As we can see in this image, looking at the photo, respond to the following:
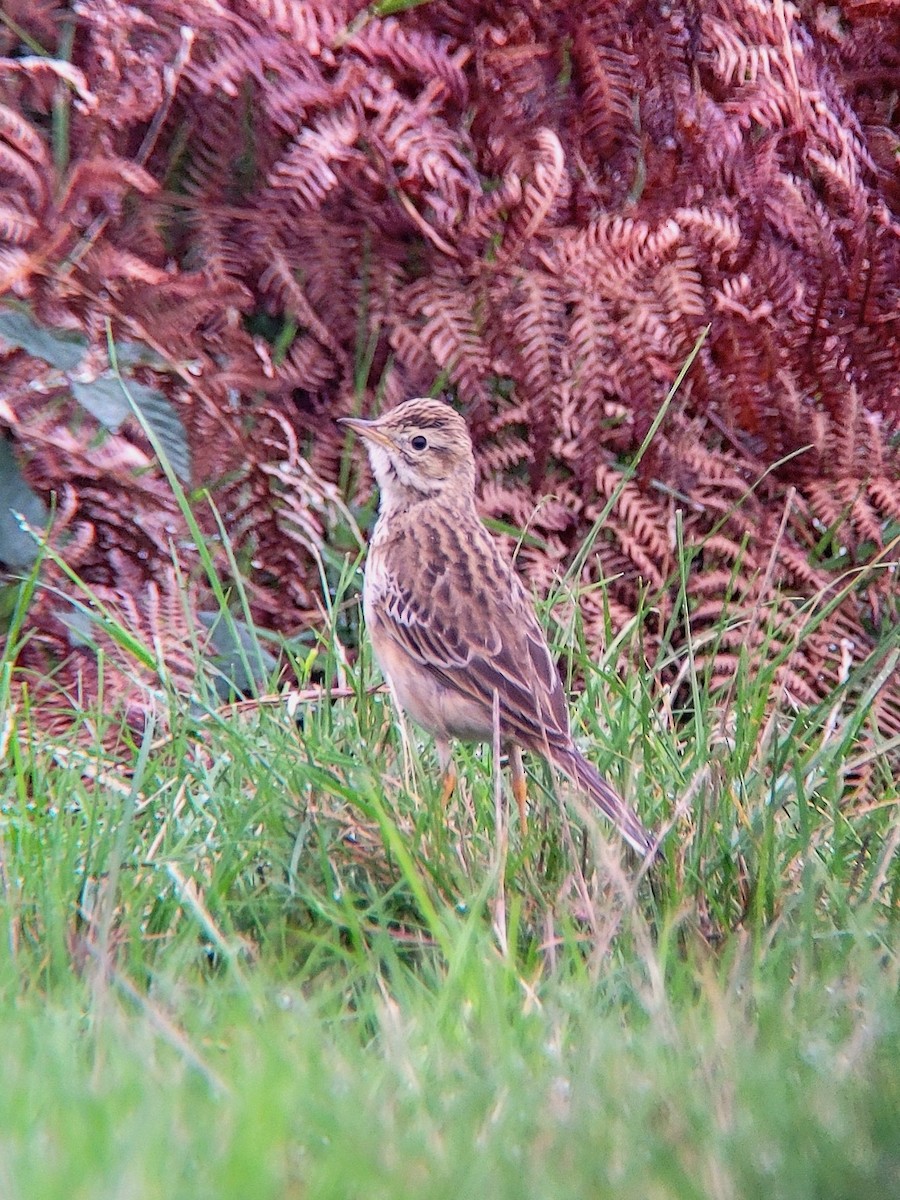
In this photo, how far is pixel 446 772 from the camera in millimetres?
4488

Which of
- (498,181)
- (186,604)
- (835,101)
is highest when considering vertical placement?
(835,101)

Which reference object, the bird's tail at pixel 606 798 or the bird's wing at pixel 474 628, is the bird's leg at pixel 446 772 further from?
the bird's tail at pixel 606 798

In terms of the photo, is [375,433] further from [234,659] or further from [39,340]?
[39,340]

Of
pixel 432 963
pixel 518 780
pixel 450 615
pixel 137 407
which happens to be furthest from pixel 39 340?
pixel 432 963

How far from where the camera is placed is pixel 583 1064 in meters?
2.81

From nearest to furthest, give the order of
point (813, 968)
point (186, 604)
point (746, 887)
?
point (813, 968), point (746, 887), point (186, 604)

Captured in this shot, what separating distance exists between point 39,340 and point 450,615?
143 centimetres

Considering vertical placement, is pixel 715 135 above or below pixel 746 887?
above

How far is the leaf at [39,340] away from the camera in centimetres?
486

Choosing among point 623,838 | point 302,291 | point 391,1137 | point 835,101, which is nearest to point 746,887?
point 623,838

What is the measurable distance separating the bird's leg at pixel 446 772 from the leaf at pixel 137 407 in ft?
3.97

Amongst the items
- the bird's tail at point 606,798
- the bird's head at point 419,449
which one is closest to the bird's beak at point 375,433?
the bird's head at point 419,449

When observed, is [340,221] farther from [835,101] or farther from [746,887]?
[746,887]

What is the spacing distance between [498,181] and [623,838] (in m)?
2.73
